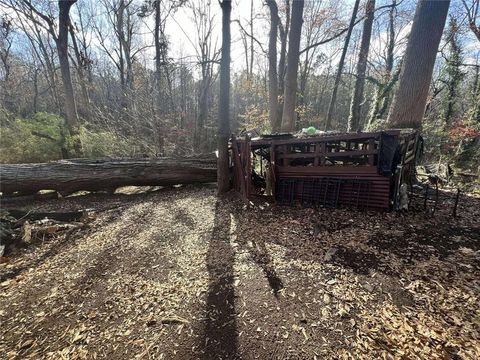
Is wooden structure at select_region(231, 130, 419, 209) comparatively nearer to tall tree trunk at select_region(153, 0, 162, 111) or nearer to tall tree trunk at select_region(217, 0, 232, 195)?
tall tree trunk at select_region(217, 0, 232, 195)

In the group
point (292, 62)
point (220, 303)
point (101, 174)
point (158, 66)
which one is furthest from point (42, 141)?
point (220, 303)

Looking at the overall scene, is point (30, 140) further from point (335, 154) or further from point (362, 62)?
point (362, 62)

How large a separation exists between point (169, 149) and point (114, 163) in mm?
5145

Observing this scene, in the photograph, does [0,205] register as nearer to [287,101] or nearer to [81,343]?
[81,343]

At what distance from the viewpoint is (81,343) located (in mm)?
2156

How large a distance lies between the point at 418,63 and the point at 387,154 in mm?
2718

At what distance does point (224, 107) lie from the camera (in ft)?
17.9

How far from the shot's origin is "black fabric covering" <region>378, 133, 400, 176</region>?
3990 mm

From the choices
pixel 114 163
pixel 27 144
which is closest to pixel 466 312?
pixel 114 163

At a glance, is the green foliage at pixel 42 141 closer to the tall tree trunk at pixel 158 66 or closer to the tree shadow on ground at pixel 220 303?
the tall tree trunk at pixel 158 66

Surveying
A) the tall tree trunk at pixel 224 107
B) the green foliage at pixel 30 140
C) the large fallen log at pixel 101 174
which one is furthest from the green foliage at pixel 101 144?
the tall tree trunk at pixel 224 107

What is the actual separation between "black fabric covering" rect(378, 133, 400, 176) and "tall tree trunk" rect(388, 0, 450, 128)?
1860 millimetres

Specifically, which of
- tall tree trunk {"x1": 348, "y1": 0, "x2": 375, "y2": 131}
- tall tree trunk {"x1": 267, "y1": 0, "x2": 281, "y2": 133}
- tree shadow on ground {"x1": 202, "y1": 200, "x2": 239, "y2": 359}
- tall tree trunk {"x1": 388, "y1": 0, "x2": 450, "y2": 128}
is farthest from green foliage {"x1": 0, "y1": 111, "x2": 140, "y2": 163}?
tall tree trunk {"x1": 348, "y1": 0, "x2": 375, "y2": 131}

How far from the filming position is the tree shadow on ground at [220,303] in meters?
2.01
